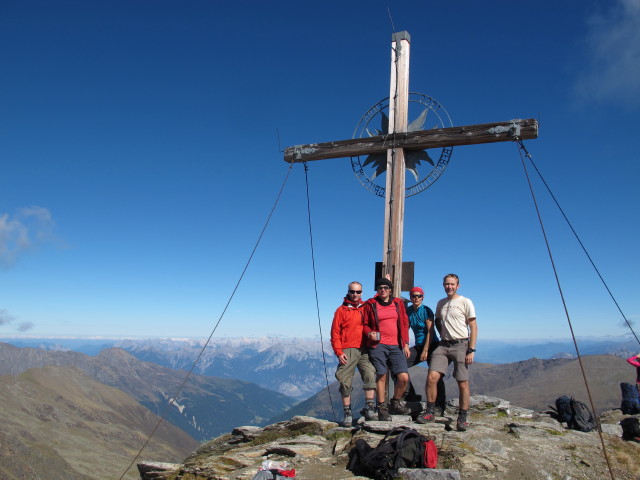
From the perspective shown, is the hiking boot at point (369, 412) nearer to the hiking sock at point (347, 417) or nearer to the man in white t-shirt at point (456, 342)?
the hiking sock at point (347, 417)

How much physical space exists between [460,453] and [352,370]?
9.42ft

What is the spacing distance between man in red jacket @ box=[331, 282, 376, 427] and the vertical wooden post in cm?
205

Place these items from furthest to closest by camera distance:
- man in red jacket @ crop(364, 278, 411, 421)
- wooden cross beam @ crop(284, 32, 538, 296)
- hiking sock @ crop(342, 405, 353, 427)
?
wooden cross beam @ crop(284, 32, 538, 296)
hiking sock @ crop(342, 405, 353, 427)
man in red jacket @ crop(364, 278, 411, 421)

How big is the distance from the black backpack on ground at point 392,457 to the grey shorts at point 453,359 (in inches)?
79.6

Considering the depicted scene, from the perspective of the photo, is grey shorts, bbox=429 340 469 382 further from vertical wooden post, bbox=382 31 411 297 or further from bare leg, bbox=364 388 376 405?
vertical wooden post, bbox=382 31 411 297

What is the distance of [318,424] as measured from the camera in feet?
37.1

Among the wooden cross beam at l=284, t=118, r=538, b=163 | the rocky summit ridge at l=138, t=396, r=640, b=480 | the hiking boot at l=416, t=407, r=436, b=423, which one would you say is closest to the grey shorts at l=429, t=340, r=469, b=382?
the hiking boot at l=416, t=407, r=436, b=423

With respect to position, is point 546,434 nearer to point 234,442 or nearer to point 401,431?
point 401,431

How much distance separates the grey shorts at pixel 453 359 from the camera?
9773 mm

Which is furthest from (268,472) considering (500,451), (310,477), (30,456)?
(30,456)

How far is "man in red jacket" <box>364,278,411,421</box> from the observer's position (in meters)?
10.3

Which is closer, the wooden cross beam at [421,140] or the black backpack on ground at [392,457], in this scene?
the black backpack on ground at [392,457]

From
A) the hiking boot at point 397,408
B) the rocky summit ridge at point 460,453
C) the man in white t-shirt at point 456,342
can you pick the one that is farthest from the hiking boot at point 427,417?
the hiking boot at point 397,408

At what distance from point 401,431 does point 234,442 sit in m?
5.65
